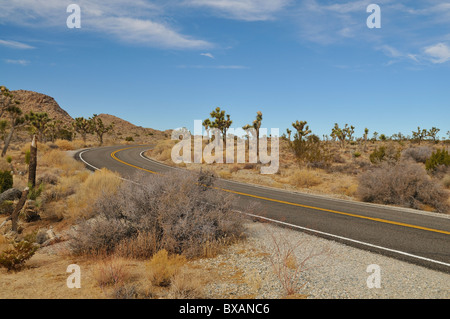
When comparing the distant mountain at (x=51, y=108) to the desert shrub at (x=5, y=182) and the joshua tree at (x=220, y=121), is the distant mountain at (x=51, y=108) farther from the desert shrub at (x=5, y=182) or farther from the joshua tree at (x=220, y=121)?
the desert shrub at (x=5, y=182)

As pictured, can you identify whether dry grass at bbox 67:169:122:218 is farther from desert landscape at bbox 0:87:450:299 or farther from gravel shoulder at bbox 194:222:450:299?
gravel shoulder at bbox 194:222:450:299

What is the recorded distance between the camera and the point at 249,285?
4.62 metres

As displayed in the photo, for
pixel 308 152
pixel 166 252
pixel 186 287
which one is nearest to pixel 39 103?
pixel 308 152

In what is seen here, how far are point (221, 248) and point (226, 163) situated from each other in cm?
2347

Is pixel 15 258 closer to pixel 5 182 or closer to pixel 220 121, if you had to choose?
pixel 5 182

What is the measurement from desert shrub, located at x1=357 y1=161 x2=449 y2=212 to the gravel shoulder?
834 centimetres

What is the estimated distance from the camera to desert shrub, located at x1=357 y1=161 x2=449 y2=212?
12609mm

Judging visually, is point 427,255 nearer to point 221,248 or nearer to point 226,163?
point 221,248

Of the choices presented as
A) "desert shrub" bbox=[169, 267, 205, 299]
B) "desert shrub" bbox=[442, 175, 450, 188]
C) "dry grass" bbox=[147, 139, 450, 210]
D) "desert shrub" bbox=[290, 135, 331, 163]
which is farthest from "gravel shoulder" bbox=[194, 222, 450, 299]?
"desert shrub" bbox=[290, 135, 331, 163]

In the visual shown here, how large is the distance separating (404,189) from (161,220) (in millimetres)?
11834

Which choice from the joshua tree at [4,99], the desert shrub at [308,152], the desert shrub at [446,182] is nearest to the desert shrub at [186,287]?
the desert shrub at [446,182]

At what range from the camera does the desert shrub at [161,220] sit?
20.2ft

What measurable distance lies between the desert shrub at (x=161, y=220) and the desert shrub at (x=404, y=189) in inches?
375
